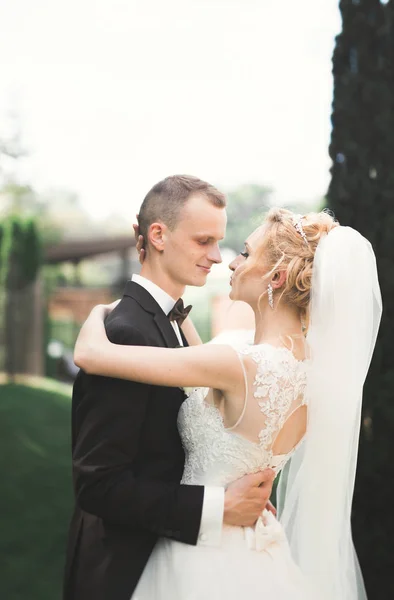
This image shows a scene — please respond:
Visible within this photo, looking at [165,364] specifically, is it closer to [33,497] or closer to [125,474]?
[125,474]

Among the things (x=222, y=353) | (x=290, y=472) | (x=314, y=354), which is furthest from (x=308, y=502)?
(x=222, y=353)

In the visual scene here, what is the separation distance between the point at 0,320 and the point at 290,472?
9.09 m

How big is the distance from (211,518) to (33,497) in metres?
4.34

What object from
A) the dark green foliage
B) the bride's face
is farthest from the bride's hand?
the dark green foliage

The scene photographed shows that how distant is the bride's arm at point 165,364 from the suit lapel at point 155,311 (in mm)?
186

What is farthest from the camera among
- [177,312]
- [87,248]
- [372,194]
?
[87,248]

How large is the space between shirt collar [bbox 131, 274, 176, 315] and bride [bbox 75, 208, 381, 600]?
0.17m

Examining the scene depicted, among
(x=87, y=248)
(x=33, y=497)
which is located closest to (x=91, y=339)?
(x=33, y=497)

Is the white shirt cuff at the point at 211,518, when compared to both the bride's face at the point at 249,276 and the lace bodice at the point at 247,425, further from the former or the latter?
the bride's face at the point at 249,276

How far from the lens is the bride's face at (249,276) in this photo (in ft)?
7.88

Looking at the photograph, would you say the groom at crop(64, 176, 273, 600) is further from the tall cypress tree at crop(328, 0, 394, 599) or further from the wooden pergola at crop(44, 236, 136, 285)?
the wooden pergola at crop(44, 236, 136, 285)

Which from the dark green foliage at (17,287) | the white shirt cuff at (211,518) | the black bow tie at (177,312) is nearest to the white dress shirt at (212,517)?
the white shirt cuff at (211,518)

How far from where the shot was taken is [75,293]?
623 inches

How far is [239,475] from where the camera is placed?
2312 millimetres
